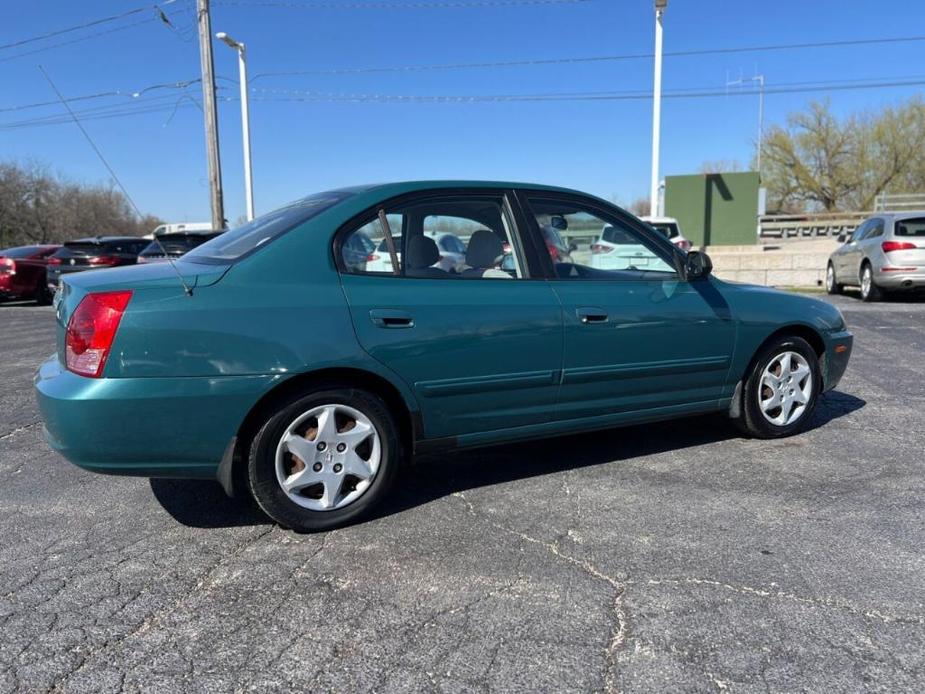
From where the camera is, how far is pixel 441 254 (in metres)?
3.62

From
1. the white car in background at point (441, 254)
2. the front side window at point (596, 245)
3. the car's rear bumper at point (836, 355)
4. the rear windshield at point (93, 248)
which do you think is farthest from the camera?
the rear windshield at point (93, 248)

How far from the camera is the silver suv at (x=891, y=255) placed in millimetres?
11773

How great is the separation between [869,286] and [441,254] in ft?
37.8

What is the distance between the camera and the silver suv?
11.8 meters

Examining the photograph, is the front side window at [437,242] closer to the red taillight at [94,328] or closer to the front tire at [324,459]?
the front tire at [324,459]

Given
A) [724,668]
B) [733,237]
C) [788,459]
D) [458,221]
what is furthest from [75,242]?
[733,237]

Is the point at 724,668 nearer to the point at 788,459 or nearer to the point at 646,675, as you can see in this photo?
the point at 646,675

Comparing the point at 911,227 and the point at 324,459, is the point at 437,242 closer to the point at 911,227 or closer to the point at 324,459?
the point at 324,459

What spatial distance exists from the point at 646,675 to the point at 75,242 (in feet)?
51.1

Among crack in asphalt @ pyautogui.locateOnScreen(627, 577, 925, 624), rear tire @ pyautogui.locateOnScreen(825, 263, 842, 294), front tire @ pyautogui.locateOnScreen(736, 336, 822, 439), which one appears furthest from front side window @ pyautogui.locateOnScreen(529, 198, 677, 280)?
rear tire @ pyautogui.locateOnScreen(825, 263, 842, 294)

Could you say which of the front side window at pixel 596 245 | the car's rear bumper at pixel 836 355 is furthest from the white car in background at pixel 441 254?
the car's rear bumper at pixel 836 355

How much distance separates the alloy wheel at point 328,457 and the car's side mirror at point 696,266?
6.73ft

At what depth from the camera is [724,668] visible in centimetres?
223

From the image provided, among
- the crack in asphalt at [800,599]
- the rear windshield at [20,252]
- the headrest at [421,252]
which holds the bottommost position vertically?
the crack in asphalt at [800,599]
